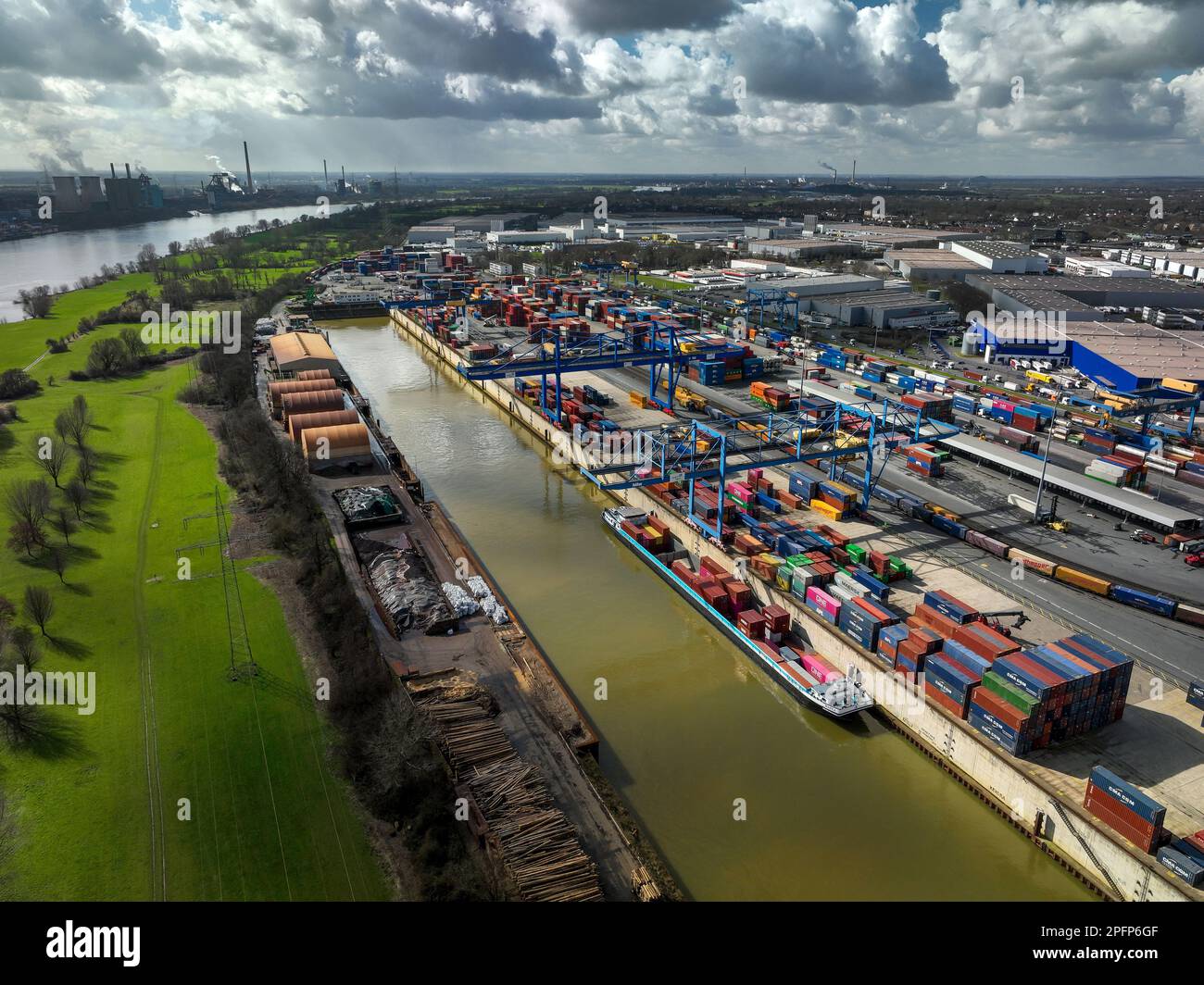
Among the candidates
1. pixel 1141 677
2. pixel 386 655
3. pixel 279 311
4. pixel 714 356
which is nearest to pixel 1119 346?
pixel 714 356

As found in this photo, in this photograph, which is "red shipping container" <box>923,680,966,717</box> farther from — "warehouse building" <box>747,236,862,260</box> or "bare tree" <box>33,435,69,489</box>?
"warehouse building" <box>747,236,862,260</box>

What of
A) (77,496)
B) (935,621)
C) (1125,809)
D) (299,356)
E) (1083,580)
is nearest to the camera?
(1125,809)

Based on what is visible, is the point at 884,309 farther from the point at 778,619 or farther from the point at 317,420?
the point at 778,619

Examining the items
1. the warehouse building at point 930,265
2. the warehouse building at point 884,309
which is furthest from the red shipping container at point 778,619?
the warehouse building at point 930,265

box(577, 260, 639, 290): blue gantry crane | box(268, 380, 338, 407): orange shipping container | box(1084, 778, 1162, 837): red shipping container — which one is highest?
box(577, 260, 639, 290): blue gantry crane

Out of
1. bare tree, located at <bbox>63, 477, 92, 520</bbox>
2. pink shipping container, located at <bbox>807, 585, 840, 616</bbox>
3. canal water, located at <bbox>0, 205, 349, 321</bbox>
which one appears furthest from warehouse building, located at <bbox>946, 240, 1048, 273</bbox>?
canal water, located at <bbox>0, 205, 349, 321</bbox>

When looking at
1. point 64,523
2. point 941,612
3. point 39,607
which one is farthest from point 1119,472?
point 64,523

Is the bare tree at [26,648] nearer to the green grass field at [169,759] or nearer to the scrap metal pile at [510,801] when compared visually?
the green grass field at [169,759]
